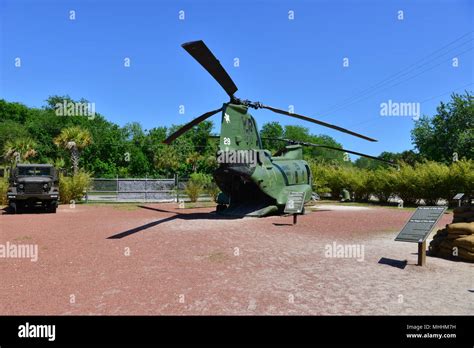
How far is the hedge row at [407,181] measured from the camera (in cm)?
2232

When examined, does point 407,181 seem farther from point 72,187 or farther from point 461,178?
point 72,187

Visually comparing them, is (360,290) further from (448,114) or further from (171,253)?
(448,114)

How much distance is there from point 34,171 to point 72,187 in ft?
18.0

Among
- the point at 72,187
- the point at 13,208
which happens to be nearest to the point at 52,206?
the point at 13,208

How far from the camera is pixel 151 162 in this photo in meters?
61.4

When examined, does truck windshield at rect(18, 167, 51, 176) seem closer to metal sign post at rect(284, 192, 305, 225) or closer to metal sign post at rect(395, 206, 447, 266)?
metal sign post at rect(284, 192, 305, 225)

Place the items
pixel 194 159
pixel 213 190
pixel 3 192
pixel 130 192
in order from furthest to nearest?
pixel 194 159 < pixel 130 192 < pixel 213 190 < pixel 3 192

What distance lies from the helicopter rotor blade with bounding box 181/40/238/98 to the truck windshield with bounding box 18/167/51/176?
10.4 meters

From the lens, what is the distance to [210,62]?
36.8 feet

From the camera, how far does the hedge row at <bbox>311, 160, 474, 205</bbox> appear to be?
879 inches

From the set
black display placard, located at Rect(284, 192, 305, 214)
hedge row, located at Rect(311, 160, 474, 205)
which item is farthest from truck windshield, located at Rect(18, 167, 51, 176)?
hedge row, located at Rect(311, 160, 474, 205)

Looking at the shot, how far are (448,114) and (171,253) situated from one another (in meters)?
42.9
